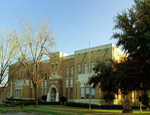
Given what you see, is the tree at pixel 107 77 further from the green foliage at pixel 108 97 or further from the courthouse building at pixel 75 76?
the courthouse building at pixel 75 76

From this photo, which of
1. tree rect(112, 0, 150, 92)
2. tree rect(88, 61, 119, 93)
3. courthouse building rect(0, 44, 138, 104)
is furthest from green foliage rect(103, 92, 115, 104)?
tree rect(112, 0, 150, 92)

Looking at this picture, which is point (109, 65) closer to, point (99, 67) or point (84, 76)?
point (99, 67)

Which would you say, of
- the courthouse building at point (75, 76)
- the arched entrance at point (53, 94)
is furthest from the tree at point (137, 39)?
the arched entrance at point (53, 94)

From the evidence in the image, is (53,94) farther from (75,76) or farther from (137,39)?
(137,39)

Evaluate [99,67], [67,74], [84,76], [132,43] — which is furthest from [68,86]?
[132,43]

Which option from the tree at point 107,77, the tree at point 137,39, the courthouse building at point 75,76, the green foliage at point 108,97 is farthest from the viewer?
the courthouse building at point 75,76

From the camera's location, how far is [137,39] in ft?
55.8

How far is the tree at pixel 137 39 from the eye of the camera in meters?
17.3

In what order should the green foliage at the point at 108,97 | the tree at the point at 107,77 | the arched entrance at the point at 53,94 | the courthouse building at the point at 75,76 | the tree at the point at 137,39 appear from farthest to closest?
the arched entrance at the point at 53,94
the courthouse building at the point at 75,76
the green foliage at the point at 108,97
the tree at the point at 107,77
the tree at the point at 137,39

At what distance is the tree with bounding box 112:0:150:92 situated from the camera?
17266mm

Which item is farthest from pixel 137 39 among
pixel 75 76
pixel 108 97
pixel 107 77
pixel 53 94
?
pixel 53 94

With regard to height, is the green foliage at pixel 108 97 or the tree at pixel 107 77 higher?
the tree at pixel 107 77

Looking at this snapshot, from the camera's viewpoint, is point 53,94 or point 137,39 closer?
point 137,39

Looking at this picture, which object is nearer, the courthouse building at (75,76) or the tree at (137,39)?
the tree at (137,39)
